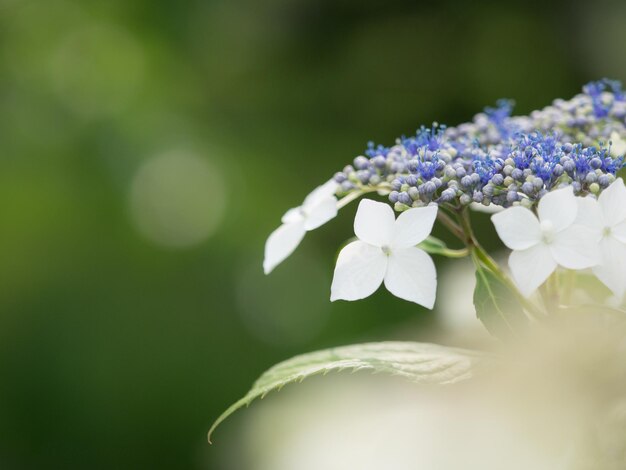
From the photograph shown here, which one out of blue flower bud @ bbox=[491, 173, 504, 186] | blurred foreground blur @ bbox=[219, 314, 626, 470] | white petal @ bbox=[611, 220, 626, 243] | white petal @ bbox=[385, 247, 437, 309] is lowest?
blurred foreground blur @ bbox=[219, 314, 626, 470]

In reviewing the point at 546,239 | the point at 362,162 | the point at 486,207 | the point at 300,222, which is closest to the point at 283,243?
the point at 300,222

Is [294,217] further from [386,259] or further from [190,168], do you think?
[190,168]

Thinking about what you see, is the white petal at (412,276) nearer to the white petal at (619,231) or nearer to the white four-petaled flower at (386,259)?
the white four-petaled flower at (386,259)

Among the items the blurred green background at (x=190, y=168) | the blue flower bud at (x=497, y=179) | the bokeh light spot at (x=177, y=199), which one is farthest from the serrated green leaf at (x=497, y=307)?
the bokeh light spot at (x=177, y=199)

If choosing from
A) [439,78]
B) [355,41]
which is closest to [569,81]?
[439,78]

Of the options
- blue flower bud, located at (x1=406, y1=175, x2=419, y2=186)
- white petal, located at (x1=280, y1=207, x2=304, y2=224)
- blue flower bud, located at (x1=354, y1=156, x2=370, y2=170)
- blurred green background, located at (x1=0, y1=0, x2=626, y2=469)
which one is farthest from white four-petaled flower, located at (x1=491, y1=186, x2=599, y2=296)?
blurred green background, located at (x1=0, y1=0, x2=626, y2=469)

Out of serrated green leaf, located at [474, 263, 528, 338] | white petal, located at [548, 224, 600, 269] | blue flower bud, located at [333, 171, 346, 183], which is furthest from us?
blue flower bud, located at [333, 171, 346, 183]

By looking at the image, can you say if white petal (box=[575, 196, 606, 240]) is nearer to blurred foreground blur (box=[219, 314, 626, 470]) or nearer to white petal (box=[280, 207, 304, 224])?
blurred foreground blur (box=[219, 314, 626, 470])
